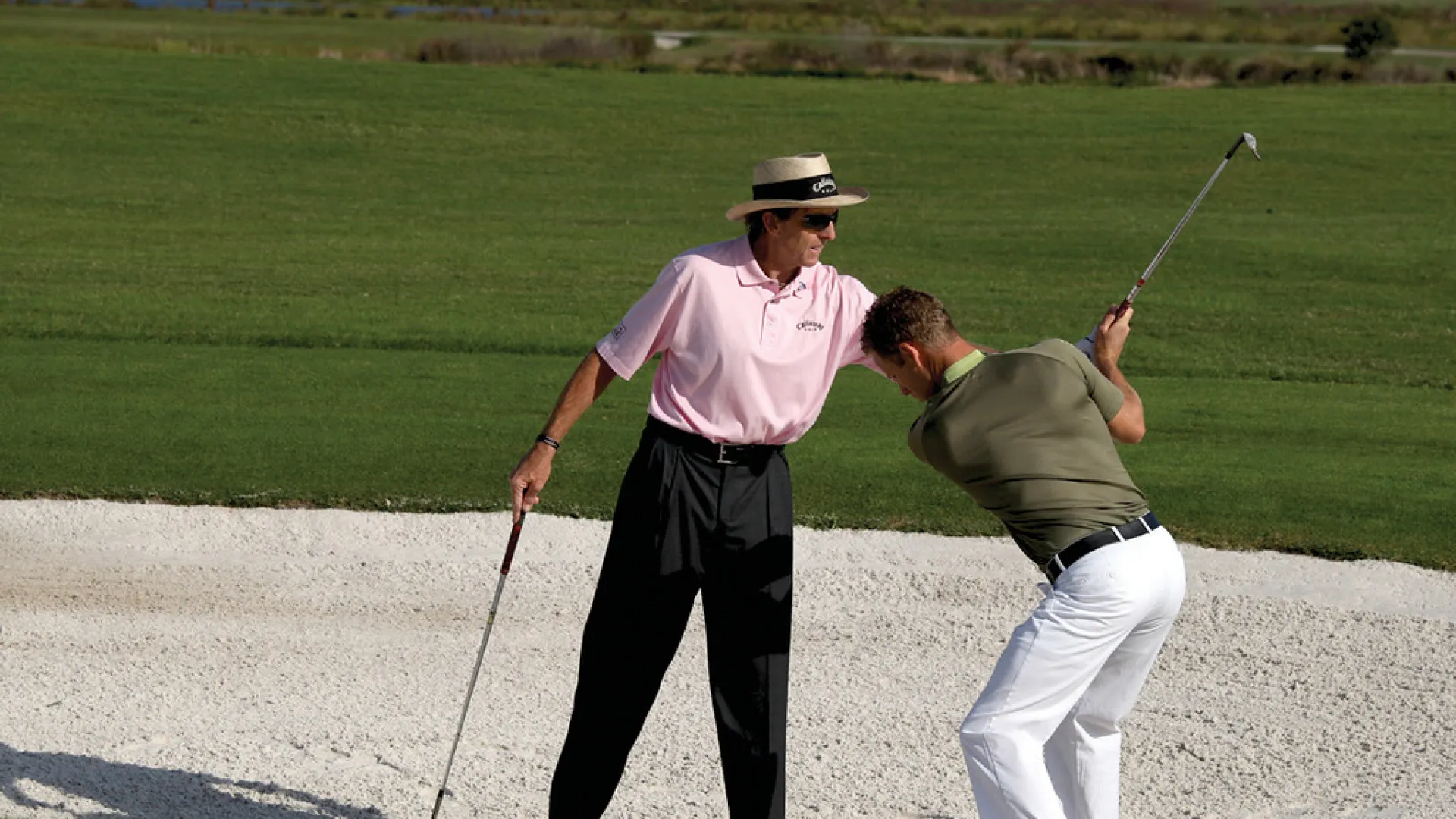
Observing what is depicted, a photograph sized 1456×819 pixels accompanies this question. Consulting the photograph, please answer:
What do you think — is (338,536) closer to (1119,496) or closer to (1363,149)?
(1119,496)

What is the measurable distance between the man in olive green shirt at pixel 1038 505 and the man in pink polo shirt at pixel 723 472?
0.52 meters

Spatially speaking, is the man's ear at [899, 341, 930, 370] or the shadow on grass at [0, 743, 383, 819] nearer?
the man's ear at [899, 341, 930, 370]

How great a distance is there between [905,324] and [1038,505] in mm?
734

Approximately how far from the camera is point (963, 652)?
966cm

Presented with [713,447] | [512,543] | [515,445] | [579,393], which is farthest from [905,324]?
[515,445]

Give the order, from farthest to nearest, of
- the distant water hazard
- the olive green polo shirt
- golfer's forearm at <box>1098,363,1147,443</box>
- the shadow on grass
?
the distant water hazard → the shadow on grass → golfer's forearm at <box>1098,363,1147,443</box> → the olive green polo shirt

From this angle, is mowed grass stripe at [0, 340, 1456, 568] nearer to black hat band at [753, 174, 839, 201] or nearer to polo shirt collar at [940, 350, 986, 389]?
black hat band at [753, 174, 839, 201]

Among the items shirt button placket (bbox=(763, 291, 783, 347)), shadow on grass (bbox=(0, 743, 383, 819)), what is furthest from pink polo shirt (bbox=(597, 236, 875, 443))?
shadow on grass (bbox=(0, 743, 383, 819))

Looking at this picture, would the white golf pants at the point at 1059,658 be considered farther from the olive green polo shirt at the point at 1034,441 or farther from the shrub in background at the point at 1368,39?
the shrub in background at the point at 1368,39

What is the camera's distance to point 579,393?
6.57 m

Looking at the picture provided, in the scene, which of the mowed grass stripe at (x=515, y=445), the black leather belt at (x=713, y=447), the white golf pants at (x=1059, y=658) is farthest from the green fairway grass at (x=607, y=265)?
the white golf pants at (x=1059, y=658)

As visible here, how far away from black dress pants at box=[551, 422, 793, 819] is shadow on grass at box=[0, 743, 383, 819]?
138cm

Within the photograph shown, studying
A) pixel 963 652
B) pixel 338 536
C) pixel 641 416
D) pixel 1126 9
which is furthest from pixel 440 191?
pixel 1126 9

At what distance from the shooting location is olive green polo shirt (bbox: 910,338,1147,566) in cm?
580
